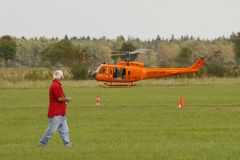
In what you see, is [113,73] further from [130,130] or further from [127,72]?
[130,130]

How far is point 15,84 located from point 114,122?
115 feet

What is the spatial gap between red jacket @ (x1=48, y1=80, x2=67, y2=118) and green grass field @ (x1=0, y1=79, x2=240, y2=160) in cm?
79

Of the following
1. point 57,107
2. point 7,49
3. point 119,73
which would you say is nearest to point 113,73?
point 119,73

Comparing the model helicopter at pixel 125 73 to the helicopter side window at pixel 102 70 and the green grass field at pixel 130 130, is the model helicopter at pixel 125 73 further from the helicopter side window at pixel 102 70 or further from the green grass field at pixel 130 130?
the green grass field at pixel 130 130

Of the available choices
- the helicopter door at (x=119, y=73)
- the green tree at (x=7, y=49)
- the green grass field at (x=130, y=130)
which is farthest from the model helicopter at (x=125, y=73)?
the green tree at (x=7, y=49)

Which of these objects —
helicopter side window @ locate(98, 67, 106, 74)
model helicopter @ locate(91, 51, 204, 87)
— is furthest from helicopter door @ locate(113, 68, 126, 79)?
helicopter side window @ locate(98, 67, 106, 74)

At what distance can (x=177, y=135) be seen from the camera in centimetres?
1992

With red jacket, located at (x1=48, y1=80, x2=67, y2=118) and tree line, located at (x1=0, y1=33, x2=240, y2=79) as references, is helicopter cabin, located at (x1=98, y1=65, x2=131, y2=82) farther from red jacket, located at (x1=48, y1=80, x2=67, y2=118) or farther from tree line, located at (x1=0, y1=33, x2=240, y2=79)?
red jacket, located at (x1=48, y1=80, x2=67, y2=118)

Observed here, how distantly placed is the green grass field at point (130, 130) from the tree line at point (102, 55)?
3035cm

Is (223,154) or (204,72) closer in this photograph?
(223,154)

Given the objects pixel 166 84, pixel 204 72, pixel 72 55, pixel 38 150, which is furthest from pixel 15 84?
pixel 38 150

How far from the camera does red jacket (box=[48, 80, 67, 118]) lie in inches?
647

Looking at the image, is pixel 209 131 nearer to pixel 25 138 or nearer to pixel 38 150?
pixel 25 138

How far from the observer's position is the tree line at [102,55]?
73.3 meters
